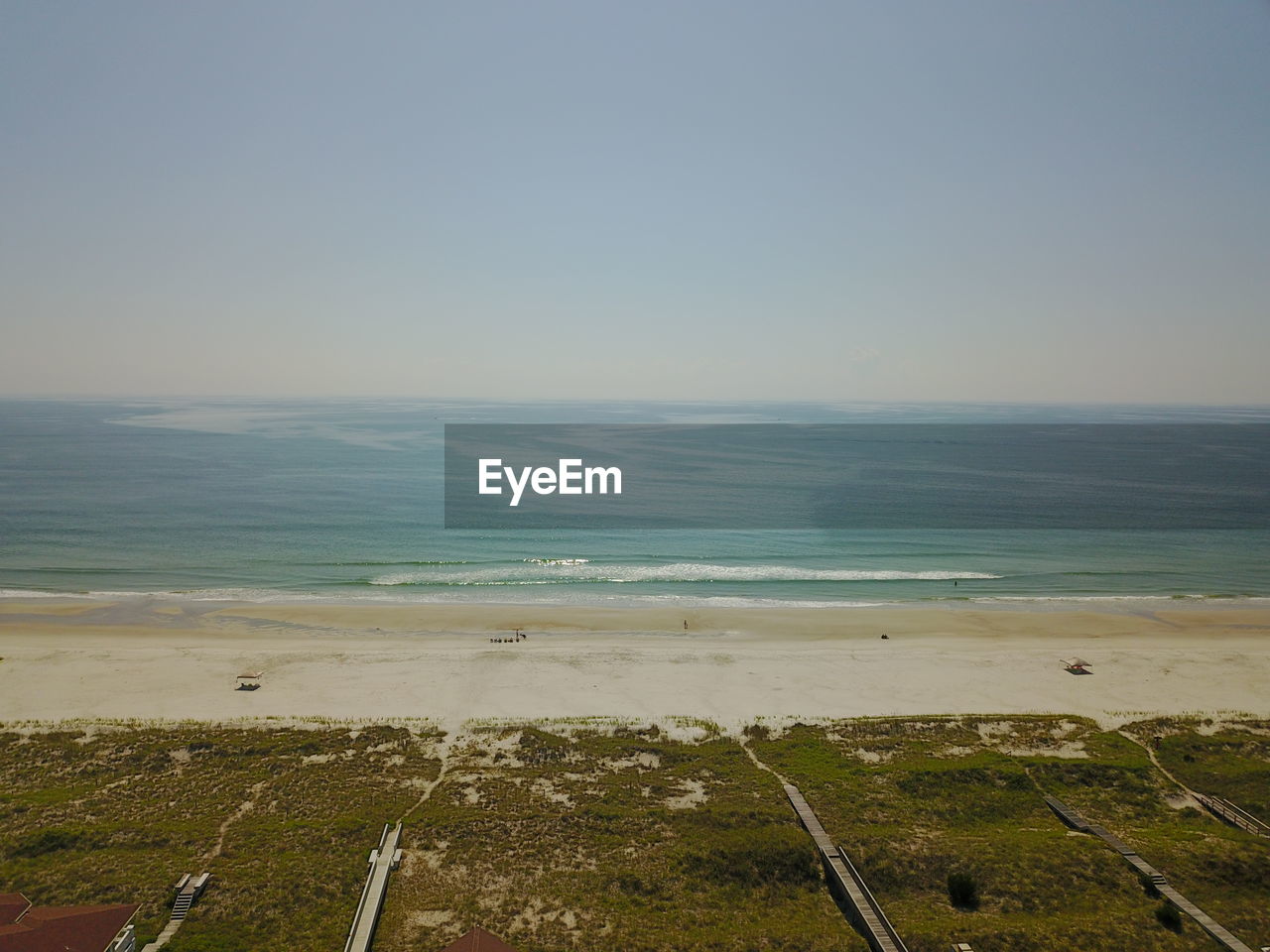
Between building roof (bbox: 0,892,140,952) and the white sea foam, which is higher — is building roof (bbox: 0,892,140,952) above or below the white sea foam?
above

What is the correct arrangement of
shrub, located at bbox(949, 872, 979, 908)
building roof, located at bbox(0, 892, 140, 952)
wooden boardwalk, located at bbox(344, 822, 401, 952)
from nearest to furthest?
building roof, located at bbox(0, 892, 140, 952), wooden boardwalk, located at bbox(344, 822, 401, 952), shrub, located at bbox(949, 872, 979, 908)

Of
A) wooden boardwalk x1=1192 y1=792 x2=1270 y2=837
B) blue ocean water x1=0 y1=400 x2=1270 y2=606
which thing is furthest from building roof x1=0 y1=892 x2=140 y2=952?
blue ocean water x1=0 y1=400 x2=1270 y2=606

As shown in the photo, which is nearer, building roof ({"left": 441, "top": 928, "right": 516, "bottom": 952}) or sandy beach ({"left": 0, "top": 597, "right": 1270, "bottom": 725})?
building roof ({"left": 441, "top": 928, "right": 516, "bottom": 952})

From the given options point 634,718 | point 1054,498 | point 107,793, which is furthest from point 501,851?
point 1054,498

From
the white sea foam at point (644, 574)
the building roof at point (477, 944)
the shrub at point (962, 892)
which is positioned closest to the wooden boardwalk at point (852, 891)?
the shrub at point (962, 892)

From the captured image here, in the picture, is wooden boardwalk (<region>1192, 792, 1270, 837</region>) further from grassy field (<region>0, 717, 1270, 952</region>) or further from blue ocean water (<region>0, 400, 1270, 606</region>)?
blue ocean water (<region>0, 400, 1270, 606</region>)

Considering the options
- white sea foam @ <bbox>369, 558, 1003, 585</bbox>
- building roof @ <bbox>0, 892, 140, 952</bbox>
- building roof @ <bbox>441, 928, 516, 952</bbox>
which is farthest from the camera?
white sea foam @ <bbox>369, 558, 1003, 585</bbox>

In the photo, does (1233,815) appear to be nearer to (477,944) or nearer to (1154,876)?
(1154,876)

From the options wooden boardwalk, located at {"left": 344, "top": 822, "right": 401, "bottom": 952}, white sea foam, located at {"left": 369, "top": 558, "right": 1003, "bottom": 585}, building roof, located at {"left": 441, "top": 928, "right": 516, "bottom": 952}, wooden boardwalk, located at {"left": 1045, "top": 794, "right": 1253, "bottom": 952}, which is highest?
building roof, located at {"left": 441, "top": 928, "right": 516, "bottom": 952}
